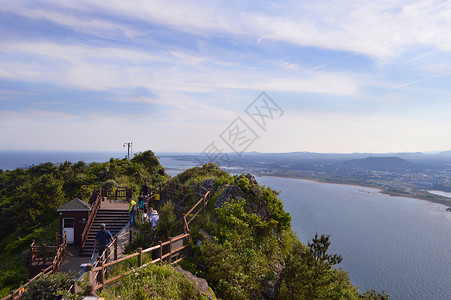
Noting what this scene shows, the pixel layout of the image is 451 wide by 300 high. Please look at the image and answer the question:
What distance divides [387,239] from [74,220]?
76.7 metres

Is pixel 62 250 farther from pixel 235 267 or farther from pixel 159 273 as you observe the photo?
pixel 235 267

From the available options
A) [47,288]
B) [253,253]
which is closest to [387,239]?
[253,253]

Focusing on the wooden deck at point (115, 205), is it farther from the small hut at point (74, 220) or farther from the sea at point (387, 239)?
the sea at point (387, 239)

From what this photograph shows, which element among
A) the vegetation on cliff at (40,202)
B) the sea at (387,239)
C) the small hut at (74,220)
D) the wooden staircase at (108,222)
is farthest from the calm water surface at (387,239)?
the small hut at (74,220)

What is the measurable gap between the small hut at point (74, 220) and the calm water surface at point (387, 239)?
1955 inches

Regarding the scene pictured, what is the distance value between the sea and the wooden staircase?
3734cm

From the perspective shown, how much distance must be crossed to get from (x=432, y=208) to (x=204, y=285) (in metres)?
130

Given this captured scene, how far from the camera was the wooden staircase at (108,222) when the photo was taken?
16.8m

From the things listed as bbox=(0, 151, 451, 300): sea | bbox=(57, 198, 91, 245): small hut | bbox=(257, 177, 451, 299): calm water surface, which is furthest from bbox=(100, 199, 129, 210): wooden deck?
bbox=(257, 177, 451, 299): calm water surface

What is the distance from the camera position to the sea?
50188 mm

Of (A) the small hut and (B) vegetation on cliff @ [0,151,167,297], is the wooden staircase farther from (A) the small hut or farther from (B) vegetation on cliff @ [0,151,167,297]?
(B) vegetation on cliff @ [0,151,167,297]

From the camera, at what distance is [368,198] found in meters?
124

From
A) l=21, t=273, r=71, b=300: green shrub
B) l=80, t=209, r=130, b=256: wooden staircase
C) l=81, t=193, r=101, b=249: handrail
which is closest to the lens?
l=21, t=273, r=71, b=300: green shrub

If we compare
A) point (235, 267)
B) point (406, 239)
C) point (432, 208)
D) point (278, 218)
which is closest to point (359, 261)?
point (406, 239)
